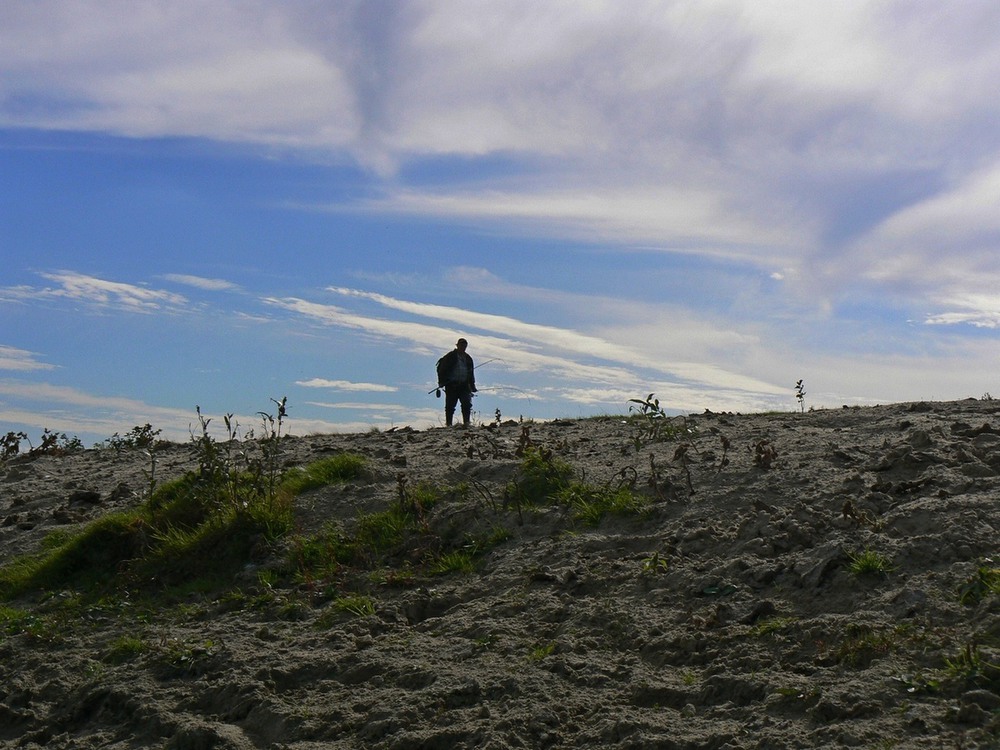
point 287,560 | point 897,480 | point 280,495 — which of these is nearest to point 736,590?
point 897,480

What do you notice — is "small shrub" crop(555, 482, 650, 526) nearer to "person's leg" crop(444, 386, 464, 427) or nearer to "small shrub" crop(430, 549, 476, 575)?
"small shrub" crop(430, 549, 476, 575)

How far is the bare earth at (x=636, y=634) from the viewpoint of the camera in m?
4.95

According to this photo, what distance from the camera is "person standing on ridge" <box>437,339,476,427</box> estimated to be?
16906mm

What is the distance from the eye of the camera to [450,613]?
22.7 ft

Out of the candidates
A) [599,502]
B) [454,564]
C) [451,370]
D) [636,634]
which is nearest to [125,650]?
[454,564]

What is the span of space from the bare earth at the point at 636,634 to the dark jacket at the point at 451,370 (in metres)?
7.72

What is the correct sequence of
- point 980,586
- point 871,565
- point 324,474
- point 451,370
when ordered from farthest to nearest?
1. point 451,370
2. point 324,474
3. point 871,565
4. point 980,586

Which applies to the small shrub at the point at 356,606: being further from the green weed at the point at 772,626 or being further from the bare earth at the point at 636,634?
the green weed at the point at 772,626

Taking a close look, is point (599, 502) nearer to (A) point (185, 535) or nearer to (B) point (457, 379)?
(A) point (185, 535)

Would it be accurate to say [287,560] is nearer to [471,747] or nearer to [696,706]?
[471,747]

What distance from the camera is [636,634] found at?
595 cm

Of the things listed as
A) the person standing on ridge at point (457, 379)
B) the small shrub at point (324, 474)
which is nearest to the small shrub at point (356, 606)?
the small shrub at point (324, 474)

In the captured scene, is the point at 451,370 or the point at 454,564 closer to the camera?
the point at 454,564

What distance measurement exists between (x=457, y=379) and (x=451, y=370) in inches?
6.8
